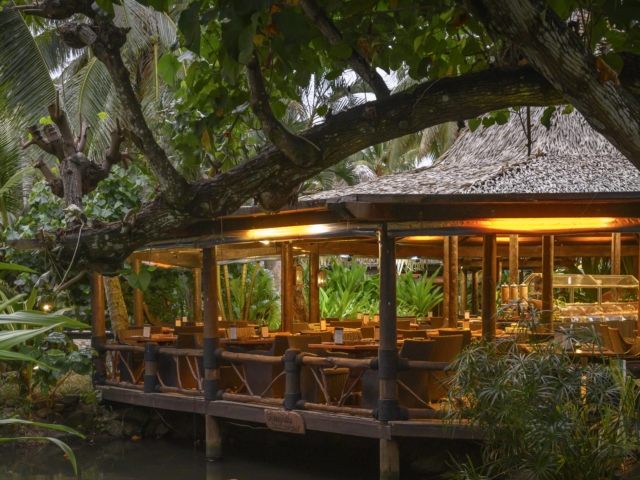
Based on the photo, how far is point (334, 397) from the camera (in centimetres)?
914

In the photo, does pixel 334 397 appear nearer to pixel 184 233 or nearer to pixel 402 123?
pixel 184 233

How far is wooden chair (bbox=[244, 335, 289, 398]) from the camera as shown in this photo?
9312mm

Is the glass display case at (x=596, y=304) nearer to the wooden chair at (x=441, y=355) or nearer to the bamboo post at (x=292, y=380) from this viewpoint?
the wooden chair at (x=441, y=355)

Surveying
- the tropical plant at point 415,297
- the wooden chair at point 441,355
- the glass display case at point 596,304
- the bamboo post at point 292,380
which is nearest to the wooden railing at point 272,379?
the bamboo post at point 292,380

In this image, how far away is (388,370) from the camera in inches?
324

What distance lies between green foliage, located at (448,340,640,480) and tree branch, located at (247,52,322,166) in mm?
2234

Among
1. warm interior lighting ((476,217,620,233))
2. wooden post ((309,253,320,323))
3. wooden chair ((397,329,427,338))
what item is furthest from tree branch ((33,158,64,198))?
wooden post ((309,253,320,323))

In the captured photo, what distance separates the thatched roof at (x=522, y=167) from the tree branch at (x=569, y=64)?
4.57m

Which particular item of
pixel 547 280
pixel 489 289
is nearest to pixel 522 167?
pixel 489 289

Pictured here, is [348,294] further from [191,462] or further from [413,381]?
[413,381]

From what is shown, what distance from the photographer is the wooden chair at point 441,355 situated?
8.34 meters

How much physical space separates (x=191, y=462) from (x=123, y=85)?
5.80 meters

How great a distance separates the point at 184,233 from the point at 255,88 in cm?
560

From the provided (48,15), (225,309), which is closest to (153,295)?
(225,309)
